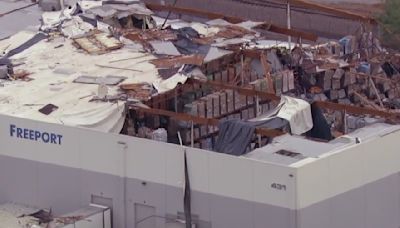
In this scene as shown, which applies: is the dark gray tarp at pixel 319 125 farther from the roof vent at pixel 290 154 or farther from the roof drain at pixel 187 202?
the roof drain at pixel 187 202

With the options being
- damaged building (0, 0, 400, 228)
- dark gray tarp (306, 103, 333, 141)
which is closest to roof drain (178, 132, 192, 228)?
damaged building (0, 0, 400, 228)

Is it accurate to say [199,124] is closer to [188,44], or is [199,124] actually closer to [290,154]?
[290,154]

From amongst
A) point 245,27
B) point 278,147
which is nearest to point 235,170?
point 278,147

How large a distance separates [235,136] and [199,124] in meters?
2.28

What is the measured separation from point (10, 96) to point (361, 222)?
1041cm

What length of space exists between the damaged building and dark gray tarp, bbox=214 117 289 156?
4 centimetres

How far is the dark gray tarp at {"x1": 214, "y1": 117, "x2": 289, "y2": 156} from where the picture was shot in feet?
115

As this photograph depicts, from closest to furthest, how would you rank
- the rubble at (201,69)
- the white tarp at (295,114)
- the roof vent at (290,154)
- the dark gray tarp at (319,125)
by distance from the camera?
the roof vent at (290,154) < the white tarp at (295,114) < the dark gray tarp at (319,125) < the rubble at (201,69)

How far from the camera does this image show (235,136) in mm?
35156

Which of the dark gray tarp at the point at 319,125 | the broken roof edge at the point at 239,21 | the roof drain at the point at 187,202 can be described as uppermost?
the broken roof edge at the point at 239,21

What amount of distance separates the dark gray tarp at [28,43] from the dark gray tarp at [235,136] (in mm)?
10412

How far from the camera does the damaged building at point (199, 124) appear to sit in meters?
34.0

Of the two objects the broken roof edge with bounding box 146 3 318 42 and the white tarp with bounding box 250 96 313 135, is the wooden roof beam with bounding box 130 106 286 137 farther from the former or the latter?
the broken roof edge with bounding box 146 3 318 42

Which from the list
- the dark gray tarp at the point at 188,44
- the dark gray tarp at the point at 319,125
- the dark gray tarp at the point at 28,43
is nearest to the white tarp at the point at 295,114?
the dark gray tarp at the point at 319,125
